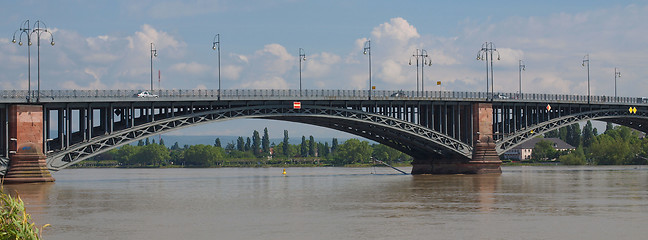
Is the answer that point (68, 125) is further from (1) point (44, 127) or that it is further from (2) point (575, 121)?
(2) point (575, 121)

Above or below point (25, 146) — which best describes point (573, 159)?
below

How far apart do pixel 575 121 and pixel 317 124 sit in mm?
34514

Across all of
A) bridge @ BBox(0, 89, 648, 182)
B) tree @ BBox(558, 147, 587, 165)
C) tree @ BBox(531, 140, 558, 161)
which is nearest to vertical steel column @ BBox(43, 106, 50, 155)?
bridge @ BBox(0, 89, 648, 182)

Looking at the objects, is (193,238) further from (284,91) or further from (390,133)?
(390,133)

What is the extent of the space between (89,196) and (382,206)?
22.3 metres

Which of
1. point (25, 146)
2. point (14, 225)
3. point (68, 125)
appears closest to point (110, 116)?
point (68, 125)

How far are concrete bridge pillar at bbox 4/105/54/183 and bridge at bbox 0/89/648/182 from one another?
8 cm

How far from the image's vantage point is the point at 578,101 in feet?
361

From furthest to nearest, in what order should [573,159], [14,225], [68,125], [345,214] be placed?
1. [573,159]
2. [68,125]
3. [345,214]
4. [14,225]

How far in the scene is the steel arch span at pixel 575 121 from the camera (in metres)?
102

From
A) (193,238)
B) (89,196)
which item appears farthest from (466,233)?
(89,196)

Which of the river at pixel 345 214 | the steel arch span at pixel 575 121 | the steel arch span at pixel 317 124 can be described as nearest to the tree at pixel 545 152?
the steel arch span at pixel 575 121

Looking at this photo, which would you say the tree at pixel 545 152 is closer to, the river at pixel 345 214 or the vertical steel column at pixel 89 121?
the river at pixel 345 214

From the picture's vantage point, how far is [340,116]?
292ft
